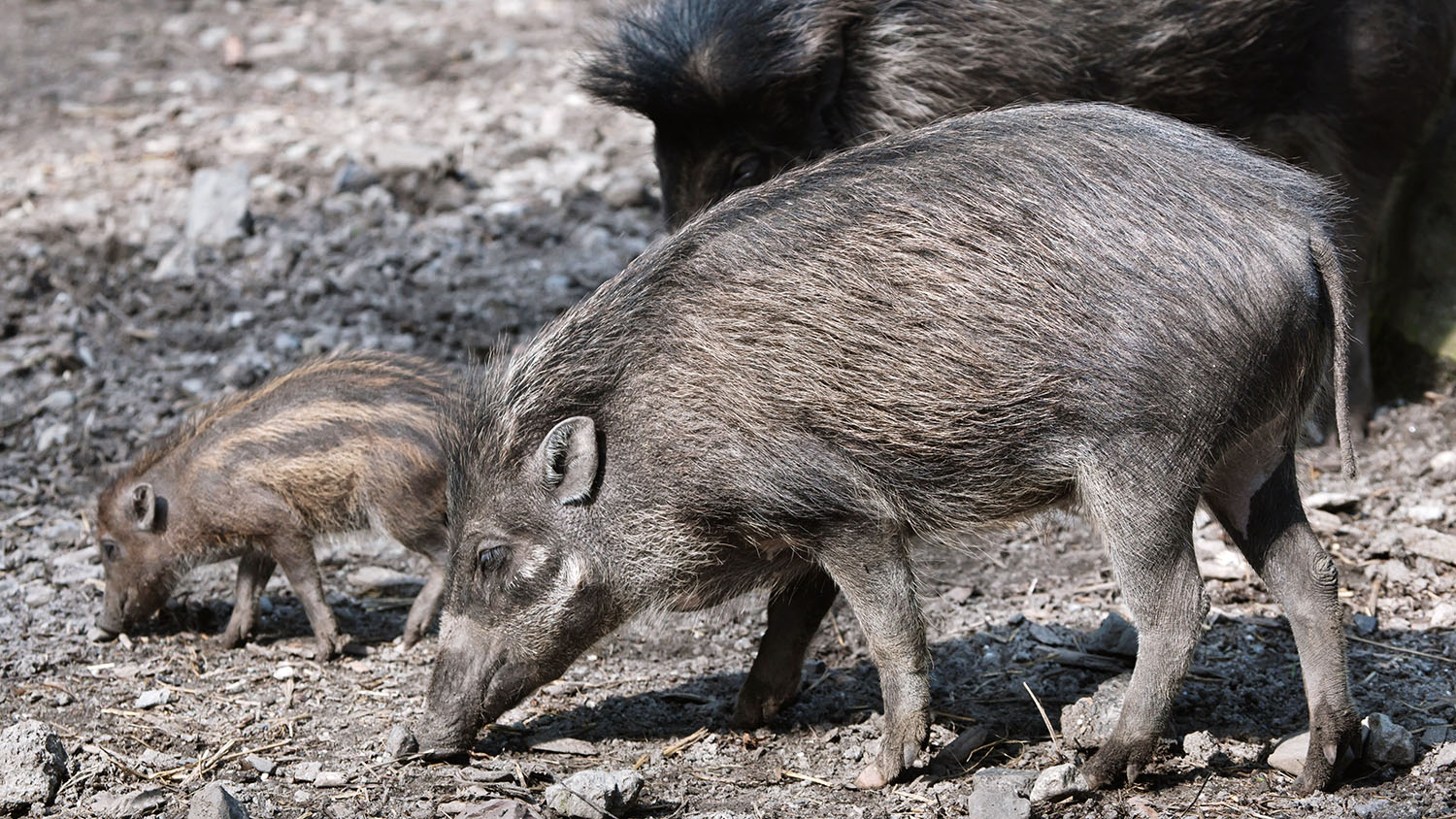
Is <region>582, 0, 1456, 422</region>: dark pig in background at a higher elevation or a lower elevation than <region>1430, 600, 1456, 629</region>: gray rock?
higher

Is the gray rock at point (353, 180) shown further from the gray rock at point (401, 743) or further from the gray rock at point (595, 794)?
the gray rock at point (595, 794)

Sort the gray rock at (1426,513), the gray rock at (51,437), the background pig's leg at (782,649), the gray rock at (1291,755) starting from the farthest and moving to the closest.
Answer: the gray rock at (51,437) < the gray rock at (1426,513) < the background pig's leg at (782,649) < the gray rock at (1291,755)

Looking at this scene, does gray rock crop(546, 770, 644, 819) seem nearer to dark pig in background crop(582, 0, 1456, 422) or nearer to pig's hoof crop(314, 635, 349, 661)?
pig's hoof crop(314, 635, 349, 661)

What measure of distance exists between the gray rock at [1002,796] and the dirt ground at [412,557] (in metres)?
0.12

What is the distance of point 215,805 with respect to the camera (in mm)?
3762

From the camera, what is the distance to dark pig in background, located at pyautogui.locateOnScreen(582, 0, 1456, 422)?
5.62 m

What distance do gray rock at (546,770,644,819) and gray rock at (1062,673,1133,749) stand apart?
4.03 feet

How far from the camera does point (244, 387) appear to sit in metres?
6.85

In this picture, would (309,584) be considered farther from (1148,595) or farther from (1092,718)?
(1148,595)

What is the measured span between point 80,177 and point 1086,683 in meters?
6.95

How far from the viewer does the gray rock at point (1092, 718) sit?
13.7 feet

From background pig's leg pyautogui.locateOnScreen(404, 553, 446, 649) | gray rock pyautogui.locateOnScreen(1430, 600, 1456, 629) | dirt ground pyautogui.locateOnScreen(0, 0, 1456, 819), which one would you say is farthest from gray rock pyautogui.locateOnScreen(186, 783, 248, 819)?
gray rock pyautogui.locateOnScreen(1430, 600, 1456, 629)

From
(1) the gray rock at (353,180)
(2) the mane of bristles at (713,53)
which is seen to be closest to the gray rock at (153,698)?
(2) the mane of bristles at (713,53)


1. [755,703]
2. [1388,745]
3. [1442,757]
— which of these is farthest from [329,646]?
[1442,757]
